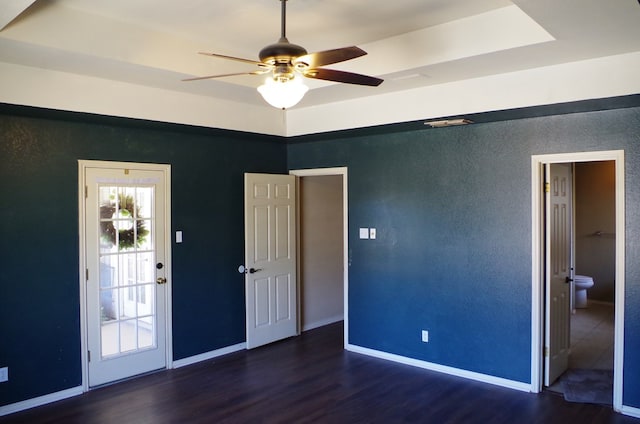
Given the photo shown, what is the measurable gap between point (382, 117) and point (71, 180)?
2886 millimetres

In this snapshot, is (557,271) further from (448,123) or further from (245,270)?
(245,270)

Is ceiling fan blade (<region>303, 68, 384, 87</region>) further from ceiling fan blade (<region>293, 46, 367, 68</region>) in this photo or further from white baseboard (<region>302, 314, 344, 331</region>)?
white baseboard (<region>302, 314, 344, 331</region>)

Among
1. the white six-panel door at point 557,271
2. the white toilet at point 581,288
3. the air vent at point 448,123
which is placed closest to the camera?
the white six-panel door at point 557,271

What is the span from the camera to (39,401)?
13.1 feet

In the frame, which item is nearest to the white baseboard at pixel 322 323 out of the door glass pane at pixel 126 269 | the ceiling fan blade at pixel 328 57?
the door glass pane at pixel 126 269

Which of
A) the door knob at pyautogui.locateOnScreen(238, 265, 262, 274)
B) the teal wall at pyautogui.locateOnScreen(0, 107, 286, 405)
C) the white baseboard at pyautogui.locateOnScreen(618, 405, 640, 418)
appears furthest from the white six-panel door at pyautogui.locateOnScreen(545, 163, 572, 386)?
the teal wall at pyautogui.locateOnScreen(0, 107, 286, 405)

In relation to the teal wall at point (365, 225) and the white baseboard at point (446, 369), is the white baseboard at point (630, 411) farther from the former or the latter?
the white baseboard at point (446, 369)

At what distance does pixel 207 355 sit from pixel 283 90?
349 cm

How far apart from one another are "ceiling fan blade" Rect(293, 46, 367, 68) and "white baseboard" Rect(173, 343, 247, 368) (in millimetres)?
3564

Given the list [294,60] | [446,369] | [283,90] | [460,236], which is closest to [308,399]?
[446,369]

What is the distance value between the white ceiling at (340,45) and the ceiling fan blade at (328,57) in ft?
2.61

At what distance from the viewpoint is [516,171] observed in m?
4.25

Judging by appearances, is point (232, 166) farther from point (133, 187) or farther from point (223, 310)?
point (223, 310)

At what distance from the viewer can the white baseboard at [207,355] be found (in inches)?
195
